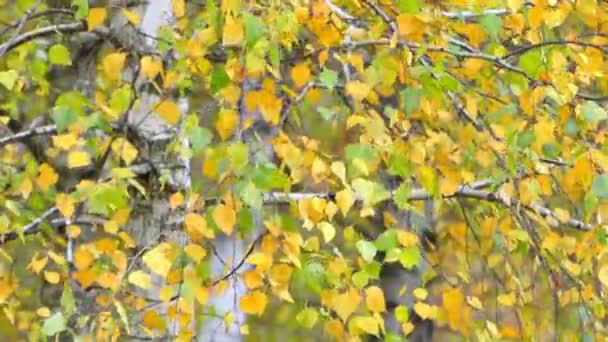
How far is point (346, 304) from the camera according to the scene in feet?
10.1

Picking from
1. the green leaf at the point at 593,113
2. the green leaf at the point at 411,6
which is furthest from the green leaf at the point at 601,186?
the green leaf at the point at 411,6

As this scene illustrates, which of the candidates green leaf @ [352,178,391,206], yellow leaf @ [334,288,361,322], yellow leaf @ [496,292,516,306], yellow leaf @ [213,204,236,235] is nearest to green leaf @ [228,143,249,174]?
yellow leaf @ [213,204,236,235]

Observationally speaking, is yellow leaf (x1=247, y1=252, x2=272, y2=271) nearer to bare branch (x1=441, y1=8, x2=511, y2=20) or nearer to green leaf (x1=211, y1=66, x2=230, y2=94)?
green leaf (x1=211, y1=66, x2=230, y2=94)

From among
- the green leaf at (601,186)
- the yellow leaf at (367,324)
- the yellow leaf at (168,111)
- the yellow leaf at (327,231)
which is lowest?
the yellow leaf at (367,324)

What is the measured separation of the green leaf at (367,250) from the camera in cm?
294

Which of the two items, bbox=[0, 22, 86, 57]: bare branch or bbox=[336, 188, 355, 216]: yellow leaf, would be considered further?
bbox=[0, 22, 86, 57]: bare branch

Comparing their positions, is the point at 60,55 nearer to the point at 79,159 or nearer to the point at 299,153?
the point at 79,159

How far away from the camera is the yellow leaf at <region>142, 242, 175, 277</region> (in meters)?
2.83

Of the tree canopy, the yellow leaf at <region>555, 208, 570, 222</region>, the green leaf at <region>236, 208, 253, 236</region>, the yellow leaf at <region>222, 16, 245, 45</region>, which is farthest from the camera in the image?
the yellow leaf at <region>555, 208, 570, 222</region>

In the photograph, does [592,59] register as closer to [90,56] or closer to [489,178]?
[489,178]

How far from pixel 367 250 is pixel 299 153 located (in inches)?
15.2

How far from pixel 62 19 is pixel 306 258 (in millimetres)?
1846

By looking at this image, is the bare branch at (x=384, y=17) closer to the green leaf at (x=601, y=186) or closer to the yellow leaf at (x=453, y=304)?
the green leaf at (x=601, y=186)

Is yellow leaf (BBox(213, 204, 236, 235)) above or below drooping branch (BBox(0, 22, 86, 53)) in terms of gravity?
below
